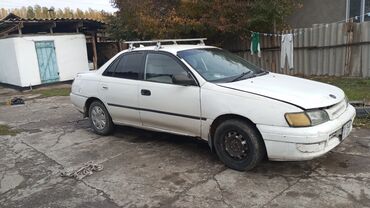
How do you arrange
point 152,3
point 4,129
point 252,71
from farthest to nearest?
point 152,3, point 4,129, point 252,71

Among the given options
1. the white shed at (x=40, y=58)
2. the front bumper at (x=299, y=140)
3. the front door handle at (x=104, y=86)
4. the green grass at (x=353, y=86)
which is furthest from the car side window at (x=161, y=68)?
the white shed at (x=40, y=58)

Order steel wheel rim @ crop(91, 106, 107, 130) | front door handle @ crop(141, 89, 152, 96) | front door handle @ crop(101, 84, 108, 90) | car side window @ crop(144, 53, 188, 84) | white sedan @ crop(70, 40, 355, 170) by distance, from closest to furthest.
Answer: white sedan @ crop(70, 40, 355, 170) → car side window @ crop(144, 53, 188, 84) → front door handle @ crop(141, 89, 152, 96) → front door handle @ crop(101, 84, 108, 90) → steel wheel rim @ crop(91, 106, 107, 130)

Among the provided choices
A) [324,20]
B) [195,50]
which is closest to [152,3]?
[324,20]

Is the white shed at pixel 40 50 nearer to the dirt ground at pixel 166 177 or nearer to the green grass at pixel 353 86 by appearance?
the dirt ground at pixel 166 177

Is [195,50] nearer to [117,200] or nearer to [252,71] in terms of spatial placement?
[252,71]

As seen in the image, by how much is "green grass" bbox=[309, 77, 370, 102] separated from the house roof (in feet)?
36.0

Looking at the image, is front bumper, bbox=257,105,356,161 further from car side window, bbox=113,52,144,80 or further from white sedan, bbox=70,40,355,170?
car side window, bbox=113,52,144,80

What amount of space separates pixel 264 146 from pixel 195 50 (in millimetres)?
1995

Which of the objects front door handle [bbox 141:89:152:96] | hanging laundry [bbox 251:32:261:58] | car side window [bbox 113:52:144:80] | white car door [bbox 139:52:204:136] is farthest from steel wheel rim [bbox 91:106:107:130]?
hanging laundry [bbox 251:32:261:58]

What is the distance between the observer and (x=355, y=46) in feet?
33.3

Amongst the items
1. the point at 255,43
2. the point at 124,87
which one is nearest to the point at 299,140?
the point at 124,87

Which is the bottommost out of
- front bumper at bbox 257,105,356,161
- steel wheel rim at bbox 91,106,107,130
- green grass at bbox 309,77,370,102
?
green grass at bbox 309,77,370,102

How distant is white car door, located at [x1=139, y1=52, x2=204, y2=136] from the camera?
488 cm

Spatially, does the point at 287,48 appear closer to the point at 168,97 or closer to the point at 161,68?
the point at 161,68
